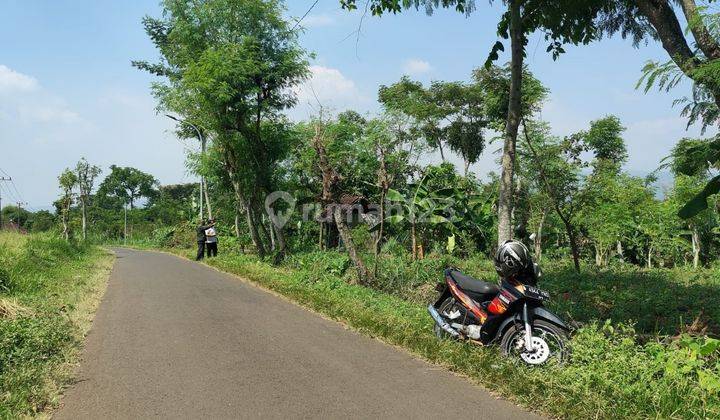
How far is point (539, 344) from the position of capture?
5691 millimetres

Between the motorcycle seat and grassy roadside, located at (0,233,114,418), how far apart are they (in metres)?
4.57

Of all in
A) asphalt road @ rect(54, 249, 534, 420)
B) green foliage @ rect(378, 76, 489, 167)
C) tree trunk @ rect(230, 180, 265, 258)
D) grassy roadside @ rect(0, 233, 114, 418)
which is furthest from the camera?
green foliage @ rect(378, 76, 489, 167)

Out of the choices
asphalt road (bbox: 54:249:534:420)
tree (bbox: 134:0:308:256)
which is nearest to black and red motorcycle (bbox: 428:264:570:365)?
asphalt road (bbox: 54:249:534:420)

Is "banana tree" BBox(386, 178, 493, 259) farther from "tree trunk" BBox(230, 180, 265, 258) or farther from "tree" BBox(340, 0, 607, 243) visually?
"tree" BBox(340, 0, 607, 243)

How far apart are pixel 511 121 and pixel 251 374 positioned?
5123mm

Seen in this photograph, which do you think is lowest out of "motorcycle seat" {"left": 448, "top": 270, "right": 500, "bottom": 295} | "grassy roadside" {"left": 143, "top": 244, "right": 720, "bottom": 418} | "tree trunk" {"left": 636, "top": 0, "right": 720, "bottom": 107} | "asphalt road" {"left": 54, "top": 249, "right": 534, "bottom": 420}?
"asphalt road" {"left": 54, "top": 249, "right": 534, "bottom": 420}

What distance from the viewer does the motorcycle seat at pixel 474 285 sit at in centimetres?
660

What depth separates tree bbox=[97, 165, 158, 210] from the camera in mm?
69562

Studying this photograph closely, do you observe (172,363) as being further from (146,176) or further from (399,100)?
(146,176)

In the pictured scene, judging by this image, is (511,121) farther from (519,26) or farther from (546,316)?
(546,316)

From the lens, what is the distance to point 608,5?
273 inches

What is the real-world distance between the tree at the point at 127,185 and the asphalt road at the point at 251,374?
65930 millimetres

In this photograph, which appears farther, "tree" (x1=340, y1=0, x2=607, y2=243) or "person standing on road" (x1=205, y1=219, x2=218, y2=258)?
"person standing on road" (x1=205, y1=219, x2=218, y2=258)

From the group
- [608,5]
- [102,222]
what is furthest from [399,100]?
[102,222]
